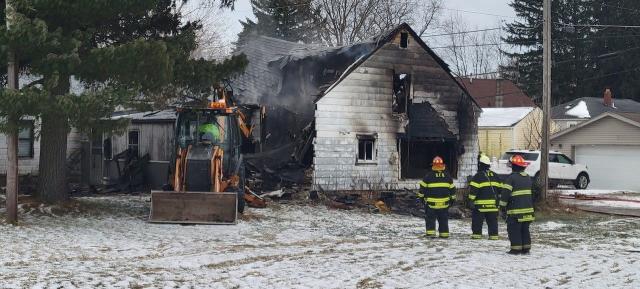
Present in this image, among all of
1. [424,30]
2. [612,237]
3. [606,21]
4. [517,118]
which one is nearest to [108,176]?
[612,237]

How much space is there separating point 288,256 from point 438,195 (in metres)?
3.72

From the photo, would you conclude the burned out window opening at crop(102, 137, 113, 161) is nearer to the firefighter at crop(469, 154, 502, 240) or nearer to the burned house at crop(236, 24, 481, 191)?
the burned house at crop(236, 24, 481, 191)

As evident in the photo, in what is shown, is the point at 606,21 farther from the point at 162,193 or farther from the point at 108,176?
the point at 162,193

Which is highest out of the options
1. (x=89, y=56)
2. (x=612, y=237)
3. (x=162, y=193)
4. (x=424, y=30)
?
(x=424, y=30)

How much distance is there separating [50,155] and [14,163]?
1772 millimetres

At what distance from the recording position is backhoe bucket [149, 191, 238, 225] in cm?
1514

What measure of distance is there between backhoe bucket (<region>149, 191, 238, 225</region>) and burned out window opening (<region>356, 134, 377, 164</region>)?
9.67 m

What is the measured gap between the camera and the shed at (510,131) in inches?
1823

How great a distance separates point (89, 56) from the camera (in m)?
14.1

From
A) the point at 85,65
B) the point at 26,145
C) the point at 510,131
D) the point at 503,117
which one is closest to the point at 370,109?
the point at 85,65

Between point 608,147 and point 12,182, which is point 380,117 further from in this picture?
point 608,147

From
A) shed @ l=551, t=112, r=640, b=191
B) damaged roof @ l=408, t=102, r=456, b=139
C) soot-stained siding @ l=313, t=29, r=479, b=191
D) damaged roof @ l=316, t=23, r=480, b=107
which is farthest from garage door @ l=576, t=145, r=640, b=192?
damaged roof @ l=408, t=102, r=456, b=139

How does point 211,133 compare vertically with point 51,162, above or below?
above

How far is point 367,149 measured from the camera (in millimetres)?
24688
